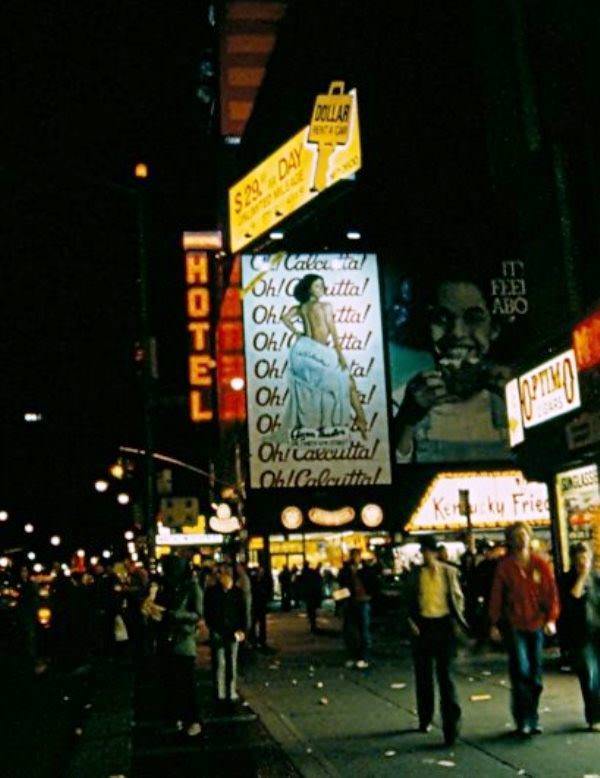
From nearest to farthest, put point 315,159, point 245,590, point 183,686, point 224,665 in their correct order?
point 183,686, point 224,665, point 245,590, point 315,159

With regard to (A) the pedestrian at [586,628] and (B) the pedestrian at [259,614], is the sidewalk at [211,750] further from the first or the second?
(B) the pedestrian at [259,614]

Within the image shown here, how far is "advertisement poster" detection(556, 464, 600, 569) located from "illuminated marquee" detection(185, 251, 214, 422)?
30.7 m

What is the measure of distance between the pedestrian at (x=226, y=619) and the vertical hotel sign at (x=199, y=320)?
106 feet

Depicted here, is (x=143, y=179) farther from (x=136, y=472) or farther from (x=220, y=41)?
(x=220, y=41)

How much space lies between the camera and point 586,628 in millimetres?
10461

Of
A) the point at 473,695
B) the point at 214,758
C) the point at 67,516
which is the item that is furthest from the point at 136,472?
the point at 67,516

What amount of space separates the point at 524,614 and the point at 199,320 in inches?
1455

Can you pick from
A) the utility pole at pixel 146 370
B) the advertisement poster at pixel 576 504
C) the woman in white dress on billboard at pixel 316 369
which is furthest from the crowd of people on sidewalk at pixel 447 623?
the woman in white dress on billboard at pixel 316 369

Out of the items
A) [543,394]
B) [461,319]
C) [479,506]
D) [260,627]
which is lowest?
[260,627]

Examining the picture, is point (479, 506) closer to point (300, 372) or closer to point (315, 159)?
point (300, 372)

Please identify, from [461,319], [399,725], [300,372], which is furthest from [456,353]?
[399,725]

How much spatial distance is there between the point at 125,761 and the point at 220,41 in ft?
172

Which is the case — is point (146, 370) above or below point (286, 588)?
above

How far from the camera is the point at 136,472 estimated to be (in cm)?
3416
